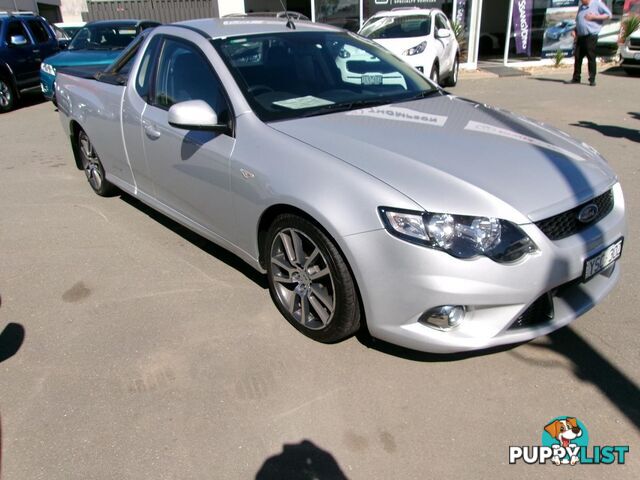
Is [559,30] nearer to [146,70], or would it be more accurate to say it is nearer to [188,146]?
[146,70]

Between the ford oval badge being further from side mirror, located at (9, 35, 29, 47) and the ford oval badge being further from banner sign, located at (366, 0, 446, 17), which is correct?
banner sign, located at (366, 0, 446, 17)

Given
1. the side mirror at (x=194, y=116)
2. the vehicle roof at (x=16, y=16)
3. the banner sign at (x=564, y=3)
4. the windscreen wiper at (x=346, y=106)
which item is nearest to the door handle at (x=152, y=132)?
the side mirror at (x=194, y=116)

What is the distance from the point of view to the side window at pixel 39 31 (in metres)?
12.1

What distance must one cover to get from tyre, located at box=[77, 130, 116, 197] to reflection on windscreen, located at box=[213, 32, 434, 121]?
2.40m

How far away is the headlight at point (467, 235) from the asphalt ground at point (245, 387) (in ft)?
2.43

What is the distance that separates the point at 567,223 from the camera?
256 centimetres

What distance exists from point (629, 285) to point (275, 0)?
19.4m

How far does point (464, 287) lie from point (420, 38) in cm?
989

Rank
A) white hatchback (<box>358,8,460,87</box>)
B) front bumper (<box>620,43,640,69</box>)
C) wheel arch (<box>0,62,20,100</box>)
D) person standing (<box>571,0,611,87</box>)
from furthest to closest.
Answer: front bumper (<box>620,43,640,69</box>) < wheel arch (<box>0,62,20,100</box>) < person standing (<box>571,0,611,87</box>) < white hatchback (<box>358,8,460,87</box>)

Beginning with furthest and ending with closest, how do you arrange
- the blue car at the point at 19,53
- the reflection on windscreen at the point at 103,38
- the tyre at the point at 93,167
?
the blue car at the point at 19,53 → the reflection on windscreen at the point at 103,38 → the tyre at the point at 93,167

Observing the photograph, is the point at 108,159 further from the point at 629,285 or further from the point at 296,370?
the point at 629,285

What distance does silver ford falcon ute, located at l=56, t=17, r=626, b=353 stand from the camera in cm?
239

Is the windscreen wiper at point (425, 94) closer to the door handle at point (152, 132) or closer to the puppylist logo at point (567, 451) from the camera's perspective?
the door handle at point (152, 132)

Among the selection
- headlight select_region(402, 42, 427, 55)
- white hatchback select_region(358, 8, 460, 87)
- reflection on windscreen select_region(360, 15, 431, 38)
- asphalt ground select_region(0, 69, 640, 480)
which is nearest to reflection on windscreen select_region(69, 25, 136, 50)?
white hatchback select_region(358, 8, 460, 87)
